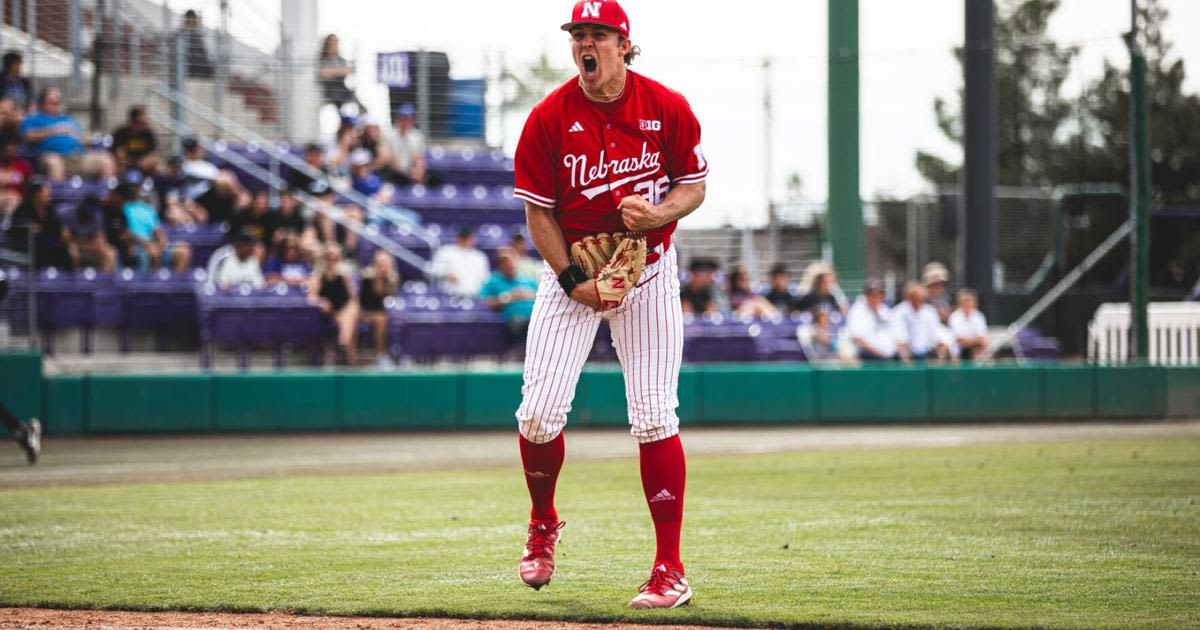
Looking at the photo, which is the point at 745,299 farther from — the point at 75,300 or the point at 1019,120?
the point at 1019,120

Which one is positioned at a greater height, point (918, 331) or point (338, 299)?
point (338, 299)

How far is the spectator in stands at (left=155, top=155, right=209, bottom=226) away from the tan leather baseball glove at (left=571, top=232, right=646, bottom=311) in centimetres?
1288

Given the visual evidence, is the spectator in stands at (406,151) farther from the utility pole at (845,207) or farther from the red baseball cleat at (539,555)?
the red baseball cleat at (539,555)

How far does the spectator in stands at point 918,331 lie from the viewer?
1614 centimetres

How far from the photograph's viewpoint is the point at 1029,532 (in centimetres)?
662

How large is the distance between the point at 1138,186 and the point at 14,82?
13.7 meters

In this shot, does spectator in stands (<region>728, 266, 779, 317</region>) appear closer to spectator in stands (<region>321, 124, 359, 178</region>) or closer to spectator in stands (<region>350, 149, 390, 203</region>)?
spectator in stands (<region>350, 149, 390, 203</region>)

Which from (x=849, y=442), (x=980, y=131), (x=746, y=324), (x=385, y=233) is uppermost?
(x=980, y=131)

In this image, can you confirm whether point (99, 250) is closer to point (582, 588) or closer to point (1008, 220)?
point (582, 588)

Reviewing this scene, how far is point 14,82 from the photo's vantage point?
17.7m

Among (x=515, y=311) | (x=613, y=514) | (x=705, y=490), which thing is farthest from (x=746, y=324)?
(x=613, y=514)

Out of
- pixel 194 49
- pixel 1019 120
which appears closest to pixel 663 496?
pixel 194 49

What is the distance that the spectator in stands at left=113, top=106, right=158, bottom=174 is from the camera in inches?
679

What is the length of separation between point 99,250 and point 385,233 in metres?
3.82
